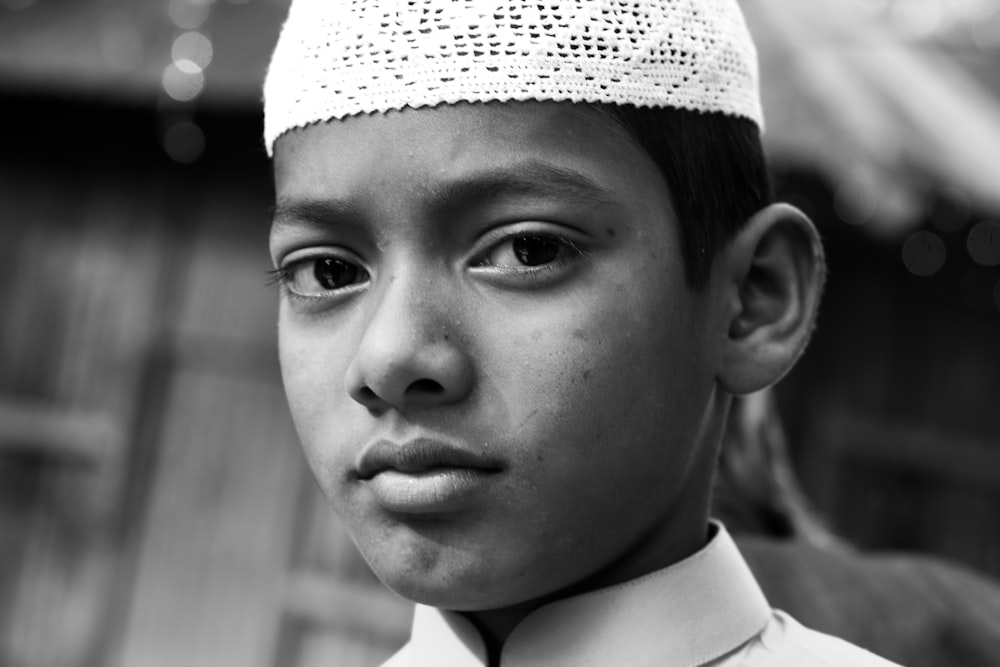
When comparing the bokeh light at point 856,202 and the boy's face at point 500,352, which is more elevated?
the boy's face at point 500,352

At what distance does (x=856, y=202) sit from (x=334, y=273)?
2642 mm

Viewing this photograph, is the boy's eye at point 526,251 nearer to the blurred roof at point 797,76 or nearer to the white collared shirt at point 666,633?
the white collared shirt at point 666,633

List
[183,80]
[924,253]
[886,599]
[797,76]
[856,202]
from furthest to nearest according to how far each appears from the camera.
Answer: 1. [924,253]
2. [183,80]
3. [797,76]
4. [856,202]
5. [886,599]

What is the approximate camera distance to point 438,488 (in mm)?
1204

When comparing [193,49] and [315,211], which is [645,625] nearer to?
[315,211]

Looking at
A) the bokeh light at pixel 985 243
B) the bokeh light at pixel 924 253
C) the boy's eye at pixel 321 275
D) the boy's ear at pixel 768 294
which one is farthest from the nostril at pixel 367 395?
the bokeh light at pixel 924 253

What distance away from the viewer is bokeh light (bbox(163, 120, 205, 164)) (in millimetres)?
4727

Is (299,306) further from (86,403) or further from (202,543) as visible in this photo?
(86,403)

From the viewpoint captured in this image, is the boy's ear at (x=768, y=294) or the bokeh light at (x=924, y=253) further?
the bokeh light at (x=924, y=253)

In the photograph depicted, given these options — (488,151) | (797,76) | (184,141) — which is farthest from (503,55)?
(184,141)

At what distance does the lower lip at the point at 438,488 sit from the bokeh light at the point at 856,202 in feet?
8.77

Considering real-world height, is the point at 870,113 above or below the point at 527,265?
below

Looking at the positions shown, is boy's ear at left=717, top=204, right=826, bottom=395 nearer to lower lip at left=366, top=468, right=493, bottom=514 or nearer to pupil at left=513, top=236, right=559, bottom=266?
pupil at left=513, top=236, right=559, bottom=266

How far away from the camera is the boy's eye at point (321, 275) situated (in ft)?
4.49
